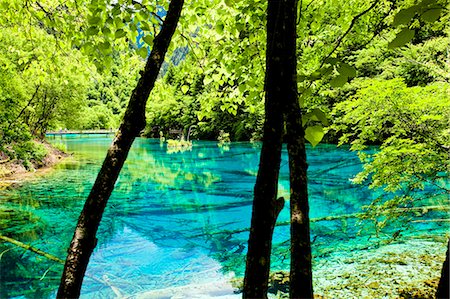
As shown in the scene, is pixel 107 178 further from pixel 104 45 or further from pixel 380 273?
pixel 380 273

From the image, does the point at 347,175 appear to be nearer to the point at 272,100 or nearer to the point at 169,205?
the point at 169,205

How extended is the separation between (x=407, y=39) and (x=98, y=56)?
2101 mm

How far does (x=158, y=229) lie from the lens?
862 centimetres

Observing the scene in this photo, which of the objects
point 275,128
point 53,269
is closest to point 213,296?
point 53,269

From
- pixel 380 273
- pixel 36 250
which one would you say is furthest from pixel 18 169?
pixel 380 273

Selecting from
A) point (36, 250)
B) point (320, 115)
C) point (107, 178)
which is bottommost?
point (36, 250)

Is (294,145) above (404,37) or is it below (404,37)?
below

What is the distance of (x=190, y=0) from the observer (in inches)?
121

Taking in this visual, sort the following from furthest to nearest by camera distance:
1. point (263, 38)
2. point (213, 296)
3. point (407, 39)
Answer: point (213, 296)
point (263, 38)
point (407, 39)

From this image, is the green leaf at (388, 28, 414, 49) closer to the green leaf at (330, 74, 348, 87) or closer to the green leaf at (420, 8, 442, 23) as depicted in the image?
the green leaf at (420, 8, 442, 23)

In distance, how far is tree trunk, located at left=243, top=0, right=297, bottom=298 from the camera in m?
1.09

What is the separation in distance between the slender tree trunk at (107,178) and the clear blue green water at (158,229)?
2.10 m

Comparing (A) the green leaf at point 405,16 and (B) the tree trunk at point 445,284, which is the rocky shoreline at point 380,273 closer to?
(B) the tree trunk at point 445,284

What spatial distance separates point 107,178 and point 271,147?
0.69 metres
